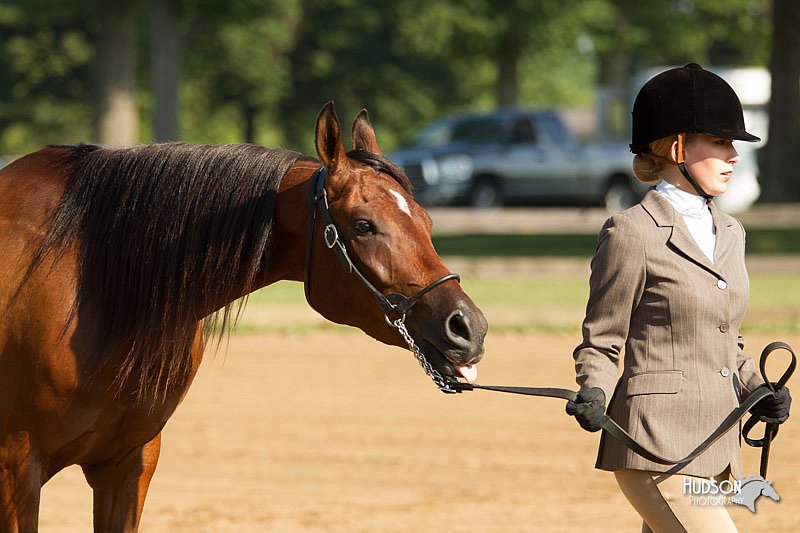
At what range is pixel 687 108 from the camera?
337cm

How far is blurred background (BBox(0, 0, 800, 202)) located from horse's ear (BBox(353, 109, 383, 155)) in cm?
2031

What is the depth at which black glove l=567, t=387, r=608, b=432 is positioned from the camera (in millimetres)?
3190

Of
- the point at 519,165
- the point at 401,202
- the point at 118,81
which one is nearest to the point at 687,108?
the point at 401,202

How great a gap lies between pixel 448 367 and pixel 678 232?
0.73m

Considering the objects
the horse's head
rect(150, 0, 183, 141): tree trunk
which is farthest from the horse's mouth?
rect(150, 0, 183, 141): tree trunk

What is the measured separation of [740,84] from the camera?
25734 millimetres

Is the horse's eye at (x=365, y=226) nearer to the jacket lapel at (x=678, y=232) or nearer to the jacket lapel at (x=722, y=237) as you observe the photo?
the jacket lapel at (x=678, y=232)

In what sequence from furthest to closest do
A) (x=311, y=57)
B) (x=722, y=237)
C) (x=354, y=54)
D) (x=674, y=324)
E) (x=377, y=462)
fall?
(x=311, y=57) → (x=354, y=54) → (x=377, y=462) → (x=722, y=237) → (x=674, y=324)

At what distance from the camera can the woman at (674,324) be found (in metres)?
3.28

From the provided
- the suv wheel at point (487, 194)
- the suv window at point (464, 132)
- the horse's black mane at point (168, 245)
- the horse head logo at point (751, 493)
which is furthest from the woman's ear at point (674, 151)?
the suv wheel at point (487, 194)

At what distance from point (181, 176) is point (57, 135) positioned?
41.1 meters

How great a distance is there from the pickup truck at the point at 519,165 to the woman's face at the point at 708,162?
1845cm

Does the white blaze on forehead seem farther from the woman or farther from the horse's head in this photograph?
the woman

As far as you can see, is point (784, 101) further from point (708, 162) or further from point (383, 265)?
point (383, 265)
